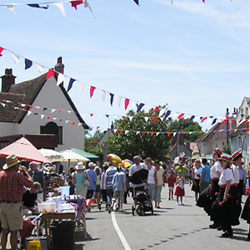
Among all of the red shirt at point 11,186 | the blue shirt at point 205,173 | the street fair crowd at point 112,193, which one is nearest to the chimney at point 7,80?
the street fair crowd at point 112,193

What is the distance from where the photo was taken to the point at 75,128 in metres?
46.7

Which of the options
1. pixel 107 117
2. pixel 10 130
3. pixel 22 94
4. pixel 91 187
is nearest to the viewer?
pixel 91 187

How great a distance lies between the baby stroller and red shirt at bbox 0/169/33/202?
8.10m

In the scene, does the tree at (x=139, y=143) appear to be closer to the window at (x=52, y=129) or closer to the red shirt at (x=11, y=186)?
the window at (x=52, y=129)

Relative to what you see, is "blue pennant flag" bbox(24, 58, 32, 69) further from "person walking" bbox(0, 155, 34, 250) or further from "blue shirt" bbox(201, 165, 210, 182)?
"blue shirt" bbox(201, 165, 210, 182)

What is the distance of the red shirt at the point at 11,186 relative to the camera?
29.7 feet

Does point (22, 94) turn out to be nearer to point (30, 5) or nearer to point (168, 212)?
point (168, 212)

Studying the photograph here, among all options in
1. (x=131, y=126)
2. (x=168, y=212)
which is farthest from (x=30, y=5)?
(x=131, y=126)

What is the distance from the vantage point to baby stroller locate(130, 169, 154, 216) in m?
16.8

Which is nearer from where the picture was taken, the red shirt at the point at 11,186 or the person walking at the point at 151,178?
the red shirt at the point at 11,186

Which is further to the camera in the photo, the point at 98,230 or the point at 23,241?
the point at 98,230

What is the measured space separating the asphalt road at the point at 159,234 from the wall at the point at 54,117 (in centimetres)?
2724

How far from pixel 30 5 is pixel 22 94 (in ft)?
119

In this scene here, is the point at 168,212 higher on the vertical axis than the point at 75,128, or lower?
lower
